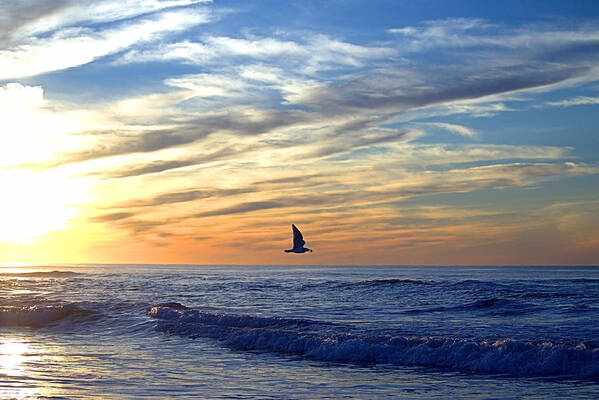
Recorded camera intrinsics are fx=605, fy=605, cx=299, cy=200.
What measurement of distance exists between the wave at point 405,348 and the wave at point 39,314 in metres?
6.63

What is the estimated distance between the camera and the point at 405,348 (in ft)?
50.4

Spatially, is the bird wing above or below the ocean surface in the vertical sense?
above

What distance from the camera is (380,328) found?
19359mm

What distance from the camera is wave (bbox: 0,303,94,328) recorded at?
2472cm

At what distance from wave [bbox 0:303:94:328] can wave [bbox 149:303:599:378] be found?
261 inches

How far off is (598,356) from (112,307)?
20.6 m

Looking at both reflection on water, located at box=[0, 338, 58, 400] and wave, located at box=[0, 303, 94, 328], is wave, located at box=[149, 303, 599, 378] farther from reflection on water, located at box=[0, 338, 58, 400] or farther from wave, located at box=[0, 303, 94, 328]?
wave, located at box=[0, 303, 94, 328]

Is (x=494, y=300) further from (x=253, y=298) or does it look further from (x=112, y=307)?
(x=112, y=307)

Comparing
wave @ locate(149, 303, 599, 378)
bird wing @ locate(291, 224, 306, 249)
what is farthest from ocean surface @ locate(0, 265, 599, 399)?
bird wing @ locate(291, 224, 306, 249)

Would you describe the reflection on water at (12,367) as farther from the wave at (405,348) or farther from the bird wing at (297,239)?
the bird wing at (297,239)

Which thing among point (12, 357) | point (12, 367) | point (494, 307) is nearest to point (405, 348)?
point (12, 367)

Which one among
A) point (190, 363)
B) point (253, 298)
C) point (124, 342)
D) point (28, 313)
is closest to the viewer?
point (190, 363)

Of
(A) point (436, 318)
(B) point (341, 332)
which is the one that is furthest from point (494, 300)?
(B) point (341, 332)

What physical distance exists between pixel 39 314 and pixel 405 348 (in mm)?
17194
